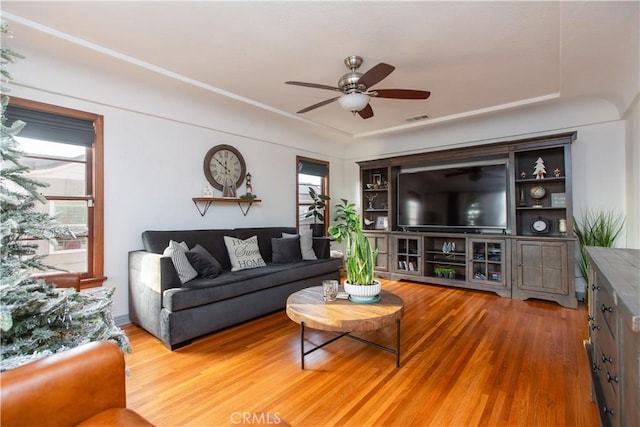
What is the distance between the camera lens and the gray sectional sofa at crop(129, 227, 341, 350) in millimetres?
2536

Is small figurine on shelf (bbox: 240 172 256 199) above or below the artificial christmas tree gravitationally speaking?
above

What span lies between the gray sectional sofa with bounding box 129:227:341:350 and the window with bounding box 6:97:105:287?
1.30ft

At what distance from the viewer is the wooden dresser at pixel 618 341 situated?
0.86m

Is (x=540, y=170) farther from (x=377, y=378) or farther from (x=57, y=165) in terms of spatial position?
(x=57, y=165)

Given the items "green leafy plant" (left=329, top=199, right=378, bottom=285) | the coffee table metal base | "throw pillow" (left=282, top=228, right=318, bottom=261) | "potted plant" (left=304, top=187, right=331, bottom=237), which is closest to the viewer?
the coffee table metal base

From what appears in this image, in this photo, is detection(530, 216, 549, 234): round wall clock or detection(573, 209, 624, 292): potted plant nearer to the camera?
detection(573, 209, 624, 292): potted plant

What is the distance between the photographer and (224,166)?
4125 mm

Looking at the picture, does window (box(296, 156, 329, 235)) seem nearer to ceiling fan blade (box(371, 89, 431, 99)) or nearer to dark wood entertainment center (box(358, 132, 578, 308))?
dark wood entertainment center (box(358, 132, 578, 308))

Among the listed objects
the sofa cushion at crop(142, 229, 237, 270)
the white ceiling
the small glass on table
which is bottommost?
the small glass on table

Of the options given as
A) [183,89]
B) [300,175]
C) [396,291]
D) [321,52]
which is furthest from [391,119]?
[183,89]

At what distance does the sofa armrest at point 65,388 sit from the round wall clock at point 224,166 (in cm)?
305

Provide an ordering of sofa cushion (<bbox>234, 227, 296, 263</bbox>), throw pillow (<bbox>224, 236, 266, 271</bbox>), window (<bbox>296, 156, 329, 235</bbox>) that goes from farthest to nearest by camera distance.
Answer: window (<bbox>296, 156, 329, 235</bbox>)
sofa cushion (<bbox>234, 227, 296, 263</bbox>)
throw pillow (<bbox>224, 236, 266, 271</bbox>)

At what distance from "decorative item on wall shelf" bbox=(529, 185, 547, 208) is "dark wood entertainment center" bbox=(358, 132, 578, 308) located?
0.01 metres

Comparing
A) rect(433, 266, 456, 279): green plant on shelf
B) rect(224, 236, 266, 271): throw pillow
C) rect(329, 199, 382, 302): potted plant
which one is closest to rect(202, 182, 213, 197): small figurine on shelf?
rect(224, 236, 266, 271): throw pillow
